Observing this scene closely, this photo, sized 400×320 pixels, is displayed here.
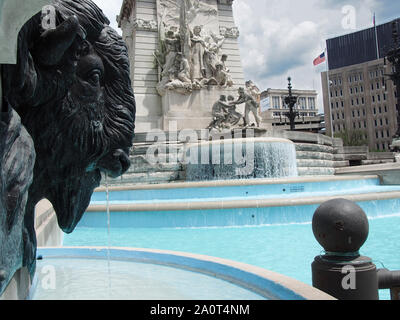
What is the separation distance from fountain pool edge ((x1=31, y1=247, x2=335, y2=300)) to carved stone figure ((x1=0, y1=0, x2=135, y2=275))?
1.11 m

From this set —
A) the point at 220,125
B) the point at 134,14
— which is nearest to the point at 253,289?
the point at 220,125

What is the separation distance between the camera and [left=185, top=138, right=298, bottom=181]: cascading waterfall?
14344 mm

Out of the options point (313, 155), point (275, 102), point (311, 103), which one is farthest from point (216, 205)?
point (311, 103)

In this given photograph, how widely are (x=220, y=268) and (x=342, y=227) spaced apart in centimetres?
86

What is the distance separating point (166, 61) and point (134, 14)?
3279mm

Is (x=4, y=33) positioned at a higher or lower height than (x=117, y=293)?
higher

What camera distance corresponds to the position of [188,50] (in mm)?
18828

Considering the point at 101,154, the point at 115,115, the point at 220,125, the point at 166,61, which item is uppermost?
the point at 166,61

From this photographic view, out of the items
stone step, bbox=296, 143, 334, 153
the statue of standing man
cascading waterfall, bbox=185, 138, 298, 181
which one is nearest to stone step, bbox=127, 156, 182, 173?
cascading waterfall, bbox=185, 138, 298, 181

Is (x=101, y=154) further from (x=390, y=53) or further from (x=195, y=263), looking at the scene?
(x=390, y=53)

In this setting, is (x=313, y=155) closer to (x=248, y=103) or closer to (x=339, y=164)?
(x=248, y=103)

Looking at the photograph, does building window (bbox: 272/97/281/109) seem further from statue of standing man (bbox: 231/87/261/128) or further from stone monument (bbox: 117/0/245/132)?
statue of standing man (bbox: 231/87/261/128)

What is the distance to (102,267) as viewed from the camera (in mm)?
3152
